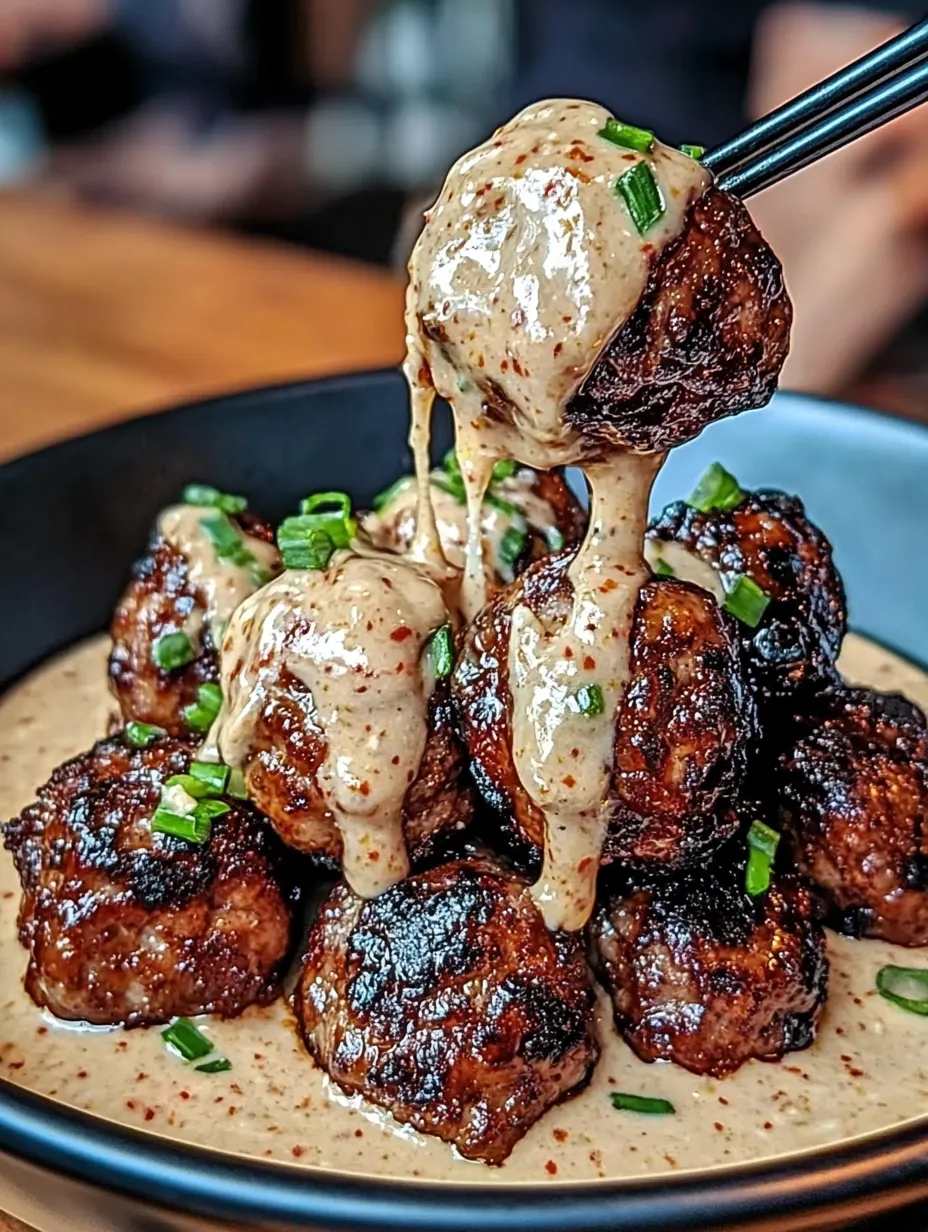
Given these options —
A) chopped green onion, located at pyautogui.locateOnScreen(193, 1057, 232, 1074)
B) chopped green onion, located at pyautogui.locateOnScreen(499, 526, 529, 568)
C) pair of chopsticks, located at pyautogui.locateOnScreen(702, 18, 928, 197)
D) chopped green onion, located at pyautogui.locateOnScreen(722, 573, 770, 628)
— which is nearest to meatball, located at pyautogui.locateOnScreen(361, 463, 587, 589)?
chopped green onion, located at pyautogui.locateOnScreen(499, 526, 529, 568)

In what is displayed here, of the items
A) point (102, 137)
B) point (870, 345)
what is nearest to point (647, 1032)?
point (870, 345)

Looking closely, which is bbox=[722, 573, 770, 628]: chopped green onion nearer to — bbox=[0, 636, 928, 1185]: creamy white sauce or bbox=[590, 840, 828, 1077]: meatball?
bbox=[590, 840, 828, 1077]: meatball

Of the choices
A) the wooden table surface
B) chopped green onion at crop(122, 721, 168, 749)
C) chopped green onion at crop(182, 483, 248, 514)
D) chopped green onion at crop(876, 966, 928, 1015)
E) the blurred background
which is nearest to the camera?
chopped green onion at crop(876, 966, 928, 1015)

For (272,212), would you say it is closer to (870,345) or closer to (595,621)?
(870,345)

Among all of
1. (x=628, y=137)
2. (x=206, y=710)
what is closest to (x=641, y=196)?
(x=628, y=137)

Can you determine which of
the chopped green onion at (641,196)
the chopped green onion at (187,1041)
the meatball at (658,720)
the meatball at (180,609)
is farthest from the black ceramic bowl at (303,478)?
the chopped green onion at (641,196)

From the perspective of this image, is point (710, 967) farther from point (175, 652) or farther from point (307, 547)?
point (175, 652)

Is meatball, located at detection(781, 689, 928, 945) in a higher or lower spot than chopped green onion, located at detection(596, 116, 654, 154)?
lower
